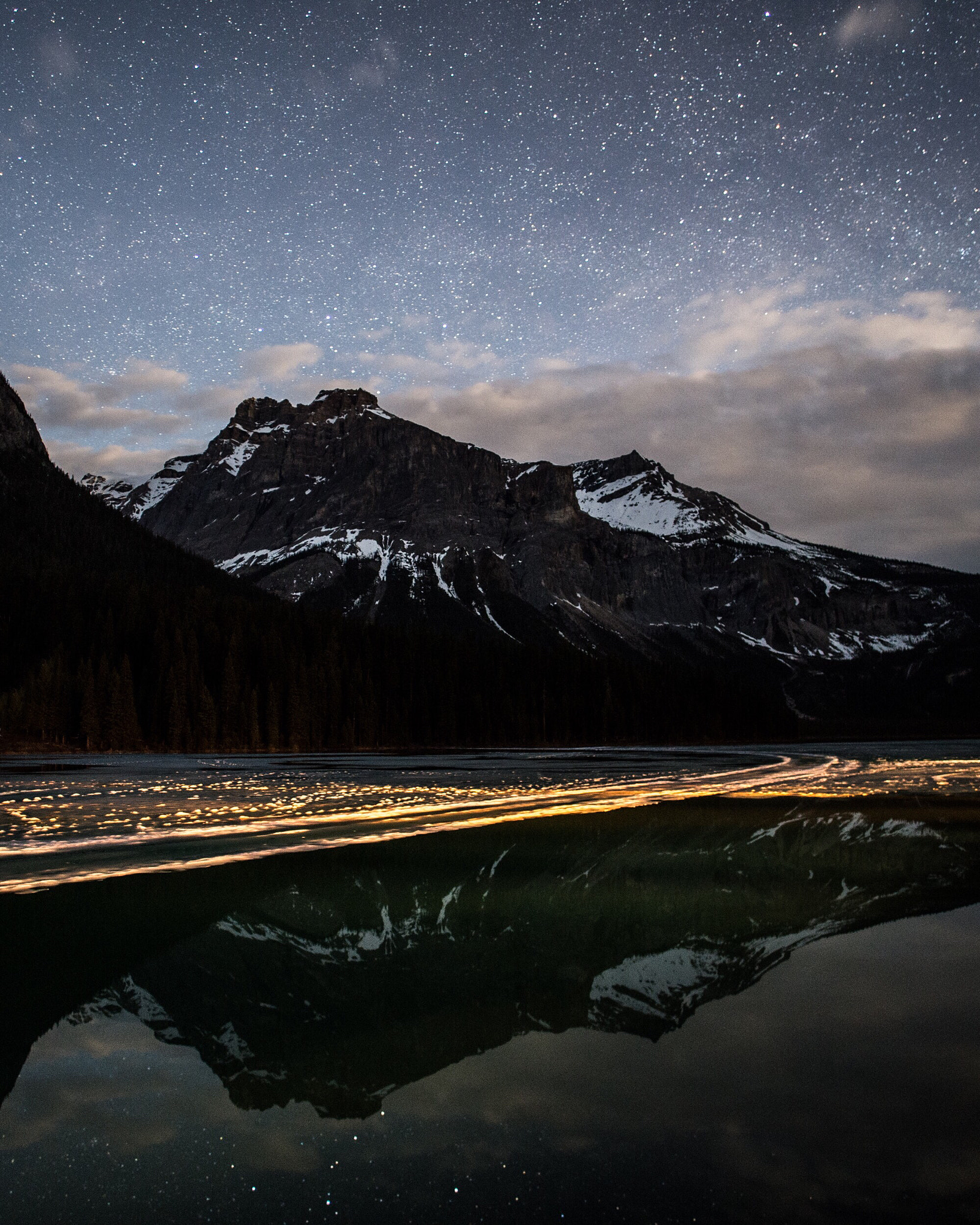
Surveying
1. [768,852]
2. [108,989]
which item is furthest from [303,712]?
[108,989]

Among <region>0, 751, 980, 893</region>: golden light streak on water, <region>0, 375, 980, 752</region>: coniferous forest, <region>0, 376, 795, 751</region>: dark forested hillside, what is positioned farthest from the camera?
<region>0, 376, 795, 751</region>: dark forested hillside

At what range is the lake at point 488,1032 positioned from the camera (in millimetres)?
6027

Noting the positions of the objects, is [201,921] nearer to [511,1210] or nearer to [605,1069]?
[605,1069]

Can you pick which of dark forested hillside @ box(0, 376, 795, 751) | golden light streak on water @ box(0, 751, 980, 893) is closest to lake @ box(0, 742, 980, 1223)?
golden light streak on water @ box(0, 751, 980, 893)

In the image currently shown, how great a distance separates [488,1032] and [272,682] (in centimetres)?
10934

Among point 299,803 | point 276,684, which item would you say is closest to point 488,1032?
point 299,803

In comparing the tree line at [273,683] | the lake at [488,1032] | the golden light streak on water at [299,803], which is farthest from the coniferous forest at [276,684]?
the lake at [488,1032]

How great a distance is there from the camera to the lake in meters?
6.03

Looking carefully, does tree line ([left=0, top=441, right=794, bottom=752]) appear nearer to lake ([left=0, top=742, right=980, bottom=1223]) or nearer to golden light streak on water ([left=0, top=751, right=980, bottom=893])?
golden light streak on water ([left=0, top=751, right=980, bottom=893])

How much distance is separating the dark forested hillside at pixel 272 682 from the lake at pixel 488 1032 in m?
88.4

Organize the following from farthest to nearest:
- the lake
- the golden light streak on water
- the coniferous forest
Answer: the coniferous forest
the golden light streak on water
the lake

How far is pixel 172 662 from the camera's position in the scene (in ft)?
355

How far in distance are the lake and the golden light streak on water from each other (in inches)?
16.3

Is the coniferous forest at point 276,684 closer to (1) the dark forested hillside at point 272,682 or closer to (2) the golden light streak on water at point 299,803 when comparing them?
(1) the dark forested hillside at point 272,682
